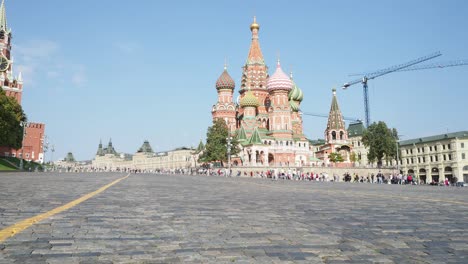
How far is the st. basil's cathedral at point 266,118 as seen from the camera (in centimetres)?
8538

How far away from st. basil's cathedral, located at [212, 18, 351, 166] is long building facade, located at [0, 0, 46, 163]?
47.4 m

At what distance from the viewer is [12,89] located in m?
93.0

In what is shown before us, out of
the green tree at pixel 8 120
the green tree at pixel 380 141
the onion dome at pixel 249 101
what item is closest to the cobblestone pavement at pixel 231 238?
the green tree at pixel 8 120

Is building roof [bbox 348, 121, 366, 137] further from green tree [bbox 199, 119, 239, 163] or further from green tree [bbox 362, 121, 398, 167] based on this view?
green tree [bbox 199, 119, 239, 163]

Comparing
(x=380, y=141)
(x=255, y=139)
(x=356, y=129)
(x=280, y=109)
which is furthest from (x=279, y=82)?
(x=356, y=129)

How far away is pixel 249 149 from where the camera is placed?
83.6m

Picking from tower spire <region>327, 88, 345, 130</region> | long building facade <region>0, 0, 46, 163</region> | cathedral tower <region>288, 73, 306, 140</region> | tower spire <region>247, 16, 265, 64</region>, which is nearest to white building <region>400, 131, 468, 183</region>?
tower spire <region>327, 88, 345, 130</region>

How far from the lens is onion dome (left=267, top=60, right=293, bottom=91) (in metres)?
89.6

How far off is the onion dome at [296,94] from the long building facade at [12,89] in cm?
6619

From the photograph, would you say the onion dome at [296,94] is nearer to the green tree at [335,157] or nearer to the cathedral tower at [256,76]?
the cathedral tower at [256,76]

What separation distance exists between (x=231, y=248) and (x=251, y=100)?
292 feet

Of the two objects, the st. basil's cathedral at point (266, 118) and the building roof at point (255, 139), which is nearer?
the building roof at point (255, 139)

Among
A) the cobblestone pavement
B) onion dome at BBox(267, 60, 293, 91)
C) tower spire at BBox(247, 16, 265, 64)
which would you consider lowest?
the cobblestone pavement

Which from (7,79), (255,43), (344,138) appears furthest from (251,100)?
(7,79)
